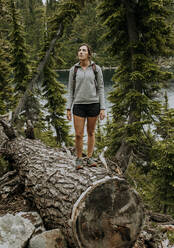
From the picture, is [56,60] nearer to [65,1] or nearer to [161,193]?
[65,1]

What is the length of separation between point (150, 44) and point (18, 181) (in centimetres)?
664

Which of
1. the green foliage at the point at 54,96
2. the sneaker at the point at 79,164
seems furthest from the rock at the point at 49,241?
the green foliage at the point at 54,96

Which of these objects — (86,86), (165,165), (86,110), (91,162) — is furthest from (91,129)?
(165,165)

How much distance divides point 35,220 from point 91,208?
143 centimetres

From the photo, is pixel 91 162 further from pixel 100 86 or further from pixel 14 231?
pixel 14 231

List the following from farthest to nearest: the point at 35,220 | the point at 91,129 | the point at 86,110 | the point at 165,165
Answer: the point at 165,165 → the point at 91,129 → the point at 86,110 → the point at 35,220

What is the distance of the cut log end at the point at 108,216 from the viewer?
3424mm

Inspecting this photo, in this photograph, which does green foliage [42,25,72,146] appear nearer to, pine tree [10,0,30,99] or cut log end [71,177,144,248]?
pine tree [10,0,30,99]

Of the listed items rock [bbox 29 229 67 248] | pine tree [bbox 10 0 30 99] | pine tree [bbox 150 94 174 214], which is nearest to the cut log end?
rock [bbox 29 229 67 248]

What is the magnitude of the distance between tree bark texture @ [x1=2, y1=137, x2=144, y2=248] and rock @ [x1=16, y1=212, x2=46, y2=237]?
0.10 metres

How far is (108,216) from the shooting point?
3.54m

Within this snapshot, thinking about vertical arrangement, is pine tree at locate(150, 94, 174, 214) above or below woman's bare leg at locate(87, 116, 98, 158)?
below

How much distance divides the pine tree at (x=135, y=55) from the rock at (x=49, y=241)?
468cm

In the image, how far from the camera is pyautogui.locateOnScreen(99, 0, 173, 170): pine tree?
8461 mm
